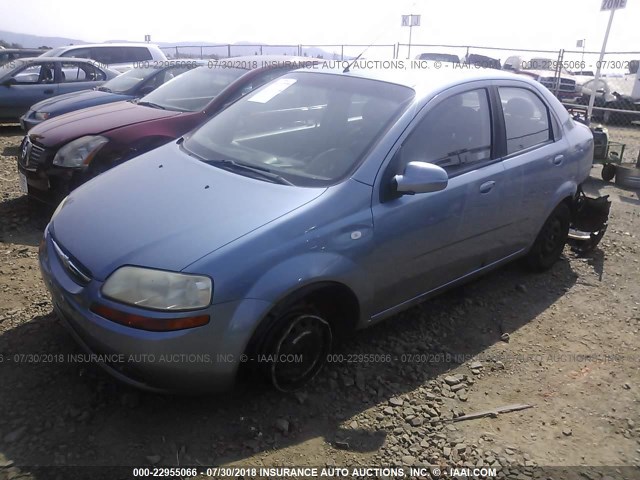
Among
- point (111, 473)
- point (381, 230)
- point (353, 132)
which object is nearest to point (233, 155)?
point (353, 132)

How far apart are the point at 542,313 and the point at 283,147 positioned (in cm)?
236

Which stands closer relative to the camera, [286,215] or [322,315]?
[286,215]

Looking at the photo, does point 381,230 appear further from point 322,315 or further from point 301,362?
point 301,362

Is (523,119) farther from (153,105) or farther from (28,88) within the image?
(28,88)

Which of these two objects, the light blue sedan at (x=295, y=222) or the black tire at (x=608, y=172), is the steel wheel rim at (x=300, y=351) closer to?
the light blue sedan at (x=295, y=222)

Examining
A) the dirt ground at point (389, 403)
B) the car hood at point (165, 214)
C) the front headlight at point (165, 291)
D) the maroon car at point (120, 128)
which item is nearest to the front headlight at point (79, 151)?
the maroon car at point (120, 128)

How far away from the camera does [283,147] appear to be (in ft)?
10.7

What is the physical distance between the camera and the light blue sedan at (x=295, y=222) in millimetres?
2379

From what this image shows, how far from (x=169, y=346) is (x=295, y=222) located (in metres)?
0.82

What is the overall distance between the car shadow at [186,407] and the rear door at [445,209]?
408mm

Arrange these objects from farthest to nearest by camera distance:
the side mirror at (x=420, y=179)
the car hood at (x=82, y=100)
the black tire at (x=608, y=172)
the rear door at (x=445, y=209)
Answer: the black tire at (x=608, y=172) < the car hood at (x=82, y=100) < the rear door at (x=445, y=209) < the side mirror at (x=420, y=179)

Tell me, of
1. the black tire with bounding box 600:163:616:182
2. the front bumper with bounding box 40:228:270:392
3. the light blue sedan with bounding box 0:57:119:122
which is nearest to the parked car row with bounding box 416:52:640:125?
the black tire with bounding box 600:163:616:182

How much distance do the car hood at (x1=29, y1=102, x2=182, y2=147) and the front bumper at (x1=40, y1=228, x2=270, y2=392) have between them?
2848mm

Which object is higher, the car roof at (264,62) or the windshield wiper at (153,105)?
the car roof at (264,62)
